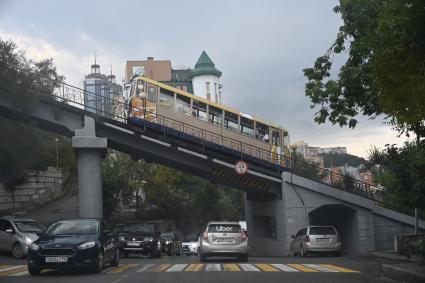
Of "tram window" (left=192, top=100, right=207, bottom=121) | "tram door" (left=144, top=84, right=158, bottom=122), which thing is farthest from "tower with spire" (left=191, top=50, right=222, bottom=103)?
"tram door" (left=144, top=84, right=158, bottom=122)

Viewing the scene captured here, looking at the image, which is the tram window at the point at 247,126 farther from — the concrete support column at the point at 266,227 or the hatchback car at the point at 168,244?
the hatchback car at the point at 168,244

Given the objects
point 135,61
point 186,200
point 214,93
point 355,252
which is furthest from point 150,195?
point 135,61

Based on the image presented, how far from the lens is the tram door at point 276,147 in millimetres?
34688

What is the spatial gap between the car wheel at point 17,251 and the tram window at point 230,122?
1489 cm

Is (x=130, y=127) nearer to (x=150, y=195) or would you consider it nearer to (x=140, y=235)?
(x=140, y=235)

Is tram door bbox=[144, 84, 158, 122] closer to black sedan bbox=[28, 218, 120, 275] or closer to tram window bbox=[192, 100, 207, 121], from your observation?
tram window bbox=[192, 100, 207, 121]

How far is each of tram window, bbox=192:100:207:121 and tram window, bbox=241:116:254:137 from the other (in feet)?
8.24

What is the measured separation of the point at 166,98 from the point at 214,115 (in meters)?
3.16

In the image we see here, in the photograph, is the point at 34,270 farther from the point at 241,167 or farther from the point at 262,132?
the point at 262,132

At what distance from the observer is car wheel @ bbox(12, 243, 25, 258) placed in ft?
75.2

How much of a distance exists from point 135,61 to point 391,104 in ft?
341

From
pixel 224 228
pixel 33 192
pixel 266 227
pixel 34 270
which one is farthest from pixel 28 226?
pixel 33 192

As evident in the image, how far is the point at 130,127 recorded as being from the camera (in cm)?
3153

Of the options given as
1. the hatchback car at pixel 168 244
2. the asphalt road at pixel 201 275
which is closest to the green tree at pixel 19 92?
the hatchback car at pixel 168 244
